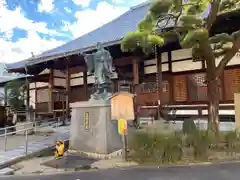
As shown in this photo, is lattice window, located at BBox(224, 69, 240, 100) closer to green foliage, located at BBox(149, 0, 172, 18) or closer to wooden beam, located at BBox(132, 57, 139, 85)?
wooden beam, located at BBox(132, 57, 139, 85)

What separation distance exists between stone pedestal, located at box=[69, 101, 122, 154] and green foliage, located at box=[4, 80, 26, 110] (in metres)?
9.65

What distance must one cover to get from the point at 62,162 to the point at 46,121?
7738 millimetres

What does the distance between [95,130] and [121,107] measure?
1.37 m

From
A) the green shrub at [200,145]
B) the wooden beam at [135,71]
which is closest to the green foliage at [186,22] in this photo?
the green shrub at [200,145]

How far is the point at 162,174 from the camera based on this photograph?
6.43m

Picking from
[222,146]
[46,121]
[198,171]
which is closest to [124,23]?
[46,121]

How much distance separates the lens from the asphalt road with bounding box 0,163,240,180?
610 centimetres

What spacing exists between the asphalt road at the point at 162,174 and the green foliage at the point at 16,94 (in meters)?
11.8

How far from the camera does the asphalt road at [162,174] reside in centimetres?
610

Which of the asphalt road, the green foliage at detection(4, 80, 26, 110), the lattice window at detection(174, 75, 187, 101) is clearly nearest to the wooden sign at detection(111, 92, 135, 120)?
the asphalt road

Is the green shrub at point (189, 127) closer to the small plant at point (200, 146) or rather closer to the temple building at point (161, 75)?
the small plant at point (200, 146)

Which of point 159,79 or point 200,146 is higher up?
point 159,79

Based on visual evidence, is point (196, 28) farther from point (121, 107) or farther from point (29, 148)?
point (29, 148)

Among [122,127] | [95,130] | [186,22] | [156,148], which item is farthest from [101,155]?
[186,22]
